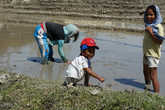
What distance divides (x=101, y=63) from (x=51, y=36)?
4.38 ft

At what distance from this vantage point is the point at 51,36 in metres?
5.81

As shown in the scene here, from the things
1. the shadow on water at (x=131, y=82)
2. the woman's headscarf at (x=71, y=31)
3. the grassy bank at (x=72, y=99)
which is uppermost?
the woman's headscarf at (x=71, y=31)

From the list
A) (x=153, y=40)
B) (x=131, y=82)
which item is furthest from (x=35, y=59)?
(x=153, y=40)

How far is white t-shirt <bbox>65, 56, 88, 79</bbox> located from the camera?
3664mm

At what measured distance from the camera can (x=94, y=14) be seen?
16219 mm

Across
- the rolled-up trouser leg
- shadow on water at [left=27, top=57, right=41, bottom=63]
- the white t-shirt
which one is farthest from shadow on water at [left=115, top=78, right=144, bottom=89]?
shadow on water at [left=27, top=57, right=41, bottom=63]

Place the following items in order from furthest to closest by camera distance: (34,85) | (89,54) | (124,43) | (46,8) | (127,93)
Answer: (46,8) < (124,43) < (89,54) < (34,85) < (127,93)

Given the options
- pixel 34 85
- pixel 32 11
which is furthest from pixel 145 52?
pixel 32 11

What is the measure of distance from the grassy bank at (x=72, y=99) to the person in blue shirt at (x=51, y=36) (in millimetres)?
2509

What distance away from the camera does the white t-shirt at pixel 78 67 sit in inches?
144

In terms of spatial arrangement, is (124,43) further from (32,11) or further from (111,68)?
(32,11)

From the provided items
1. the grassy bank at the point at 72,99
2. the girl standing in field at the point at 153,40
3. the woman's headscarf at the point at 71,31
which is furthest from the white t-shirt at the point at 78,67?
the woman's headscarf at the point at 71,31

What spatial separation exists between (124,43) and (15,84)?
18.3ft

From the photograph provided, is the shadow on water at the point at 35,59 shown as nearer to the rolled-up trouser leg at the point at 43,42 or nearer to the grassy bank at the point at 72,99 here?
the rolled-up trouser leg at the point at 43,42
